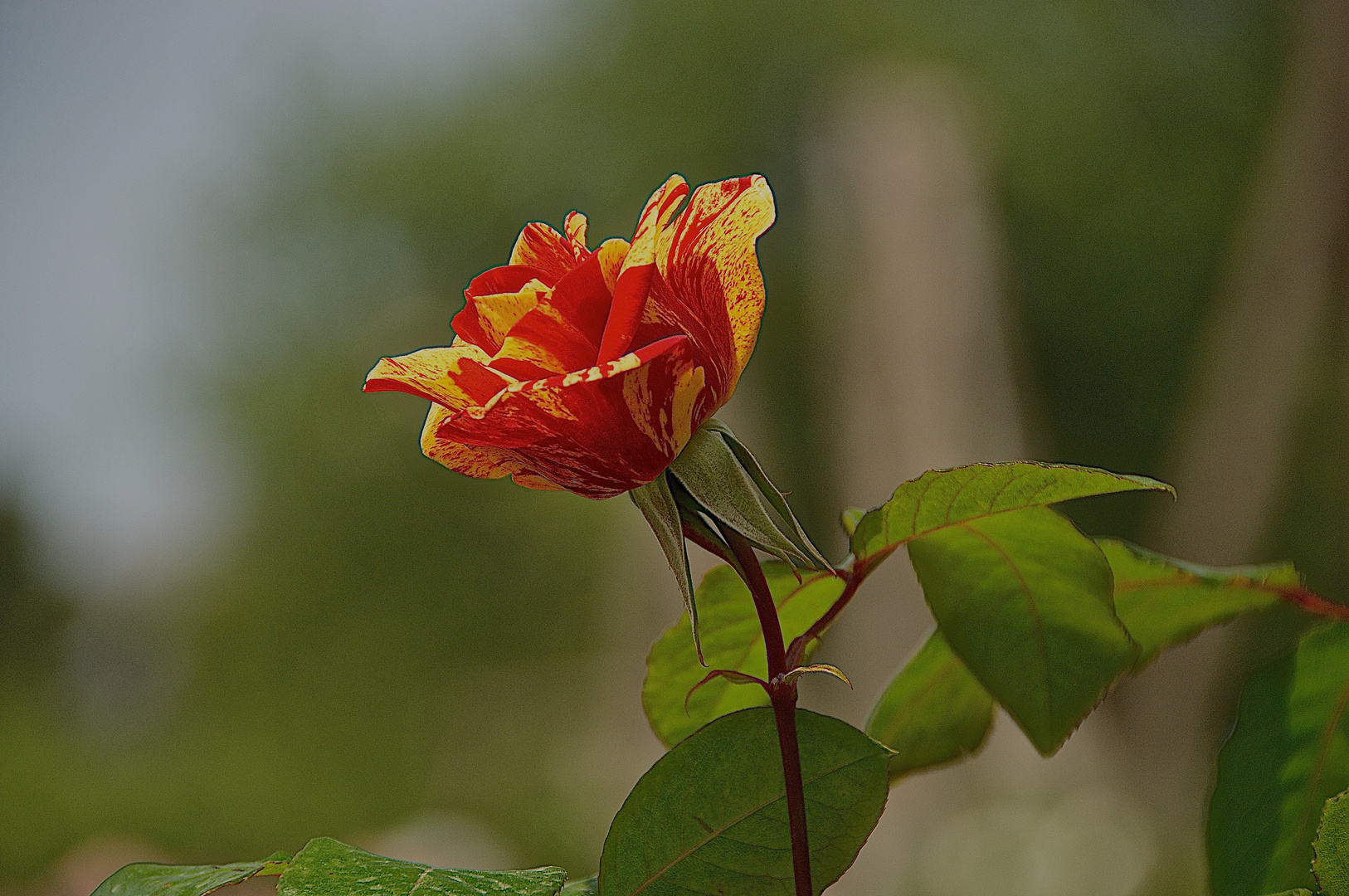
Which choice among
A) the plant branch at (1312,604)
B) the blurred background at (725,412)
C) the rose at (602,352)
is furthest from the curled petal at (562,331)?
the blurred background at (725,412)

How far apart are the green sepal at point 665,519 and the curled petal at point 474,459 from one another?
0.03ft

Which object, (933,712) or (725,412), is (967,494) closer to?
(933,712)

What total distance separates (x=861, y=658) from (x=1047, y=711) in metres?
1.41

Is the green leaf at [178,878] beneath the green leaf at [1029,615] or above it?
beneath

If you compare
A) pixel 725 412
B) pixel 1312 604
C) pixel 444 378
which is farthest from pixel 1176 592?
pixel 725 412

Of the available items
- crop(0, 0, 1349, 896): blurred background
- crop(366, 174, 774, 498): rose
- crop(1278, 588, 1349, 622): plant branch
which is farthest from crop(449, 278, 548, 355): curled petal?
crop(0, 0, 1349, 896): blurred background

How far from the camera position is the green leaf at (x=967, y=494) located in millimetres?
101

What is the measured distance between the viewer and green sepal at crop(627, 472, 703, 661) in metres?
0.09

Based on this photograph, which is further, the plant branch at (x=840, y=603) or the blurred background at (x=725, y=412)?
the blurred background at (x=725, y=412)

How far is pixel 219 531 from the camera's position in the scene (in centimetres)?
244

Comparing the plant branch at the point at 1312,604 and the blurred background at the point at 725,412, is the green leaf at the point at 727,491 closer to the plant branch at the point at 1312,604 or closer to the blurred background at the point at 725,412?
the plant branch at the point at 1312,604

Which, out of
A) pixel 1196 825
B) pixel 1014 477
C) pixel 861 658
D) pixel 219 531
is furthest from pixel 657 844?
pixel 219 531

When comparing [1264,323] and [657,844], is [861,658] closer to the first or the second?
[1264,323]

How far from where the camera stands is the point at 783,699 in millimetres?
94
